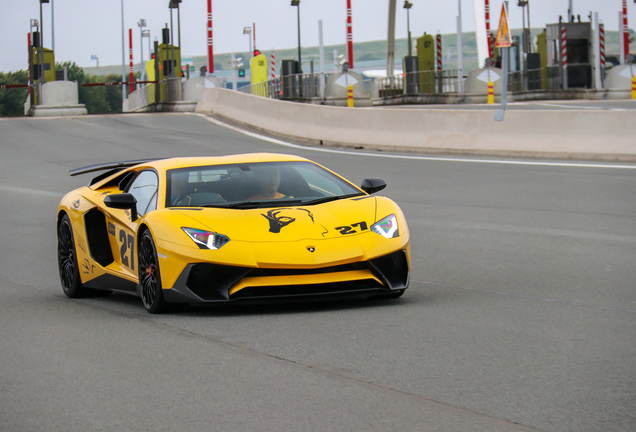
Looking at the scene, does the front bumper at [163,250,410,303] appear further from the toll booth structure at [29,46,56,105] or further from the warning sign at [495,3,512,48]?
the toll booth structure at [29,46,56,105]

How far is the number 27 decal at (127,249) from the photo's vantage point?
26.8ft

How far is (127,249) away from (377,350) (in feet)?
9.55

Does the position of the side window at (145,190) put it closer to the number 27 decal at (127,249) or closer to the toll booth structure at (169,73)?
the number 27 decal at (127,249)

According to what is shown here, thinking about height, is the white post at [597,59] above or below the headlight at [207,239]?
above

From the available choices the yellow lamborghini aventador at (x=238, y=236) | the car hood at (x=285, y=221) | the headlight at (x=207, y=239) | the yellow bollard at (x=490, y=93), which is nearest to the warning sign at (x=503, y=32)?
the yellow lamborghini aventador at (x=238, y=236)

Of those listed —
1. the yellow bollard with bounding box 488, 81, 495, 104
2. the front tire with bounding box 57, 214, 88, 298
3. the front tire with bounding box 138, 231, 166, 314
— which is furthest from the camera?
the yellow bollard with bounding box 488, 81, 495, 104

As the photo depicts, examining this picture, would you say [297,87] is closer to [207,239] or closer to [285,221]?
[285,221]

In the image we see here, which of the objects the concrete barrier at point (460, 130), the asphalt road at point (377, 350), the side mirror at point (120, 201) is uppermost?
the concrete barrier at point (460, 130)

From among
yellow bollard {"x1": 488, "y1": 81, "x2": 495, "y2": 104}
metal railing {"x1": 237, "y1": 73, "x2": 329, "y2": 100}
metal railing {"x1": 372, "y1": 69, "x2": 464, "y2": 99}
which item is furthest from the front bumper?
metal railing {"x1": 372, "y1": 69, "x2": 464, "y2": 99}

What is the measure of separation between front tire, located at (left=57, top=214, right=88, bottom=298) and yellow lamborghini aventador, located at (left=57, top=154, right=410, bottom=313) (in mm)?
24

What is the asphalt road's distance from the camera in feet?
15.6

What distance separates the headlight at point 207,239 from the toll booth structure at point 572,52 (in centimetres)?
3922

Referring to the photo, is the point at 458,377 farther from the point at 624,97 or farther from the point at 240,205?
the point at 624,97

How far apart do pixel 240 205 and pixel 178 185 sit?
0.62 meters
